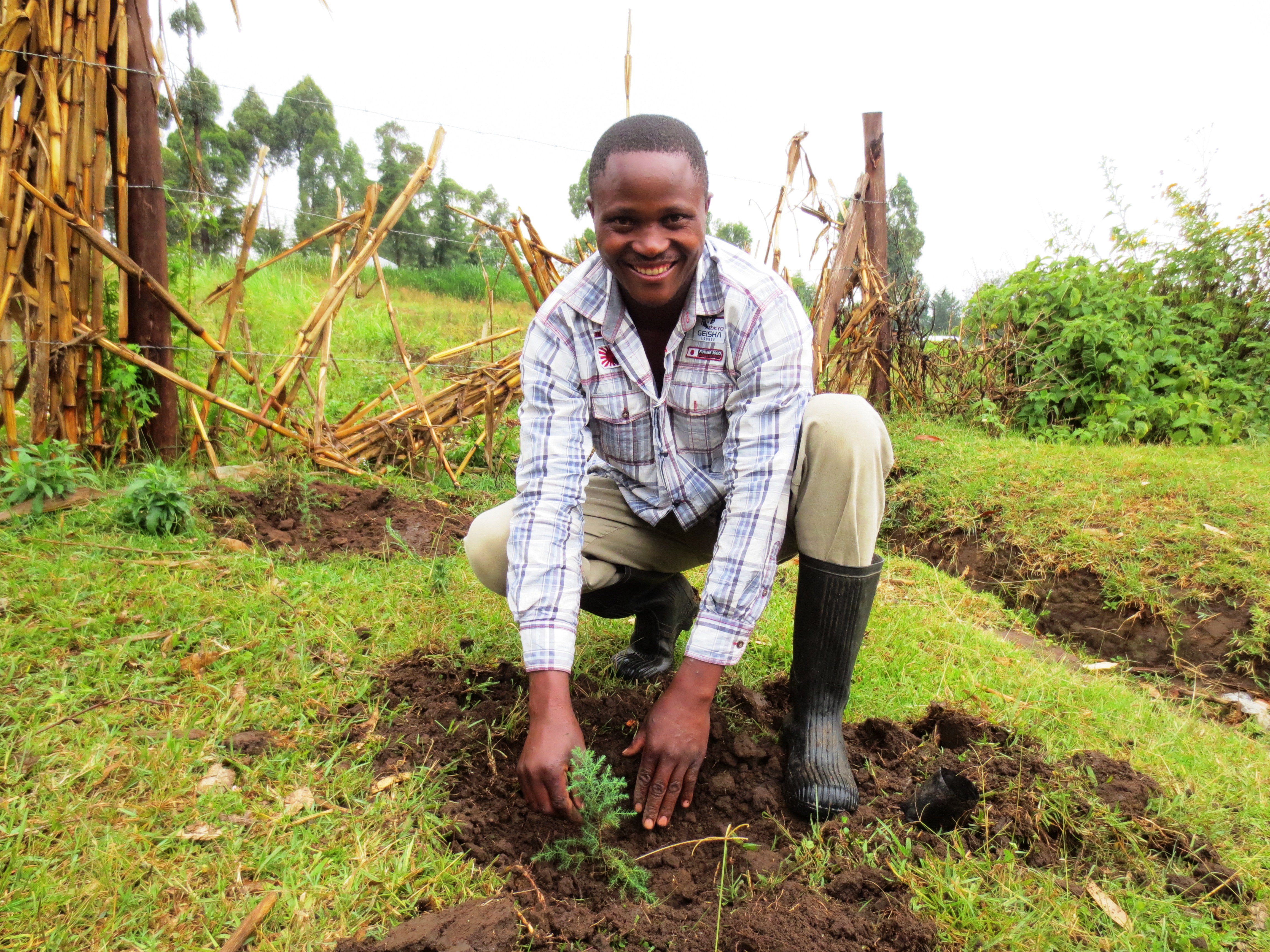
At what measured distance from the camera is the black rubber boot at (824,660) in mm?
1840

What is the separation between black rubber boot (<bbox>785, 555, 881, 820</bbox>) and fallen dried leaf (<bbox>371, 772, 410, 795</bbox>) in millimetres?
867

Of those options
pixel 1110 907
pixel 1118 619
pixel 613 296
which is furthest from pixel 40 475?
pixel 1118 619

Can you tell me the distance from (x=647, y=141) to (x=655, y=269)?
0.86 feet

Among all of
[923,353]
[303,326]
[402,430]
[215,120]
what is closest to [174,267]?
[303,326]

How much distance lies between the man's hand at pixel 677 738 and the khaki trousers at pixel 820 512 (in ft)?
1.43

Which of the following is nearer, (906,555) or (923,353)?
(906,555)

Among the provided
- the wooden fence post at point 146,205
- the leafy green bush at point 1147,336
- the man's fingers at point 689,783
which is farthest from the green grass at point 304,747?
the leafy green bush at point 1147,336

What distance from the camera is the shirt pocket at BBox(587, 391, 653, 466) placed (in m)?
1.99

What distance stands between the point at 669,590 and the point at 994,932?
121 centimetres

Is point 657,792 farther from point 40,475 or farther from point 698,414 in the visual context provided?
point 40,475

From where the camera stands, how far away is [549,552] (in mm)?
1808

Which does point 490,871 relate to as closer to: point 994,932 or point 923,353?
point 994,932

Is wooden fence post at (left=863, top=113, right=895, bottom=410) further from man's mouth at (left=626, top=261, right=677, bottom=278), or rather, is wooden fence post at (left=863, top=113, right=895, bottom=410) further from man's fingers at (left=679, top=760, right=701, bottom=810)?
man's fingers at (left=679, top=760, right=701, bottom=810)

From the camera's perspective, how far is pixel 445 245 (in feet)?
41.7
